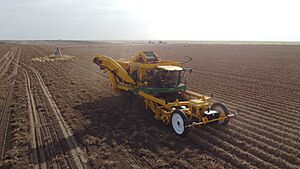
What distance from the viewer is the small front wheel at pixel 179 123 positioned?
811cm

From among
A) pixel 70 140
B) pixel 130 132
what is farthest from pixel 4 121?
pixel 130 132

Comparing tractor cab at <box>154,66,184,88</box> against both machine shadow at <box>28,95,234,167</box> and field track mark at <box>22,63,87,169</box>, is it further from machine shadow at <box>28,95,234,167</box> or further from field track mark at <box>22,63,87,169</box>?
field track mark at <box>22,63,87,169</box>

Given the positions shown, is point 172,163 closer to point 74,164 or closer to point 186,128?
point 186,128

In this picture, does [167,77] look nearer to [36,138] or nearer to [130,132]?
[130,132]

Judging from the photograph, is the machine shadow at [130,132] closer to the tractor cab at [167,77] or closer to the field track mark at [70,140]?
the field track mark at [70,140]

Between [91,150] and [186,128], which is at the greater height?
[186,128]

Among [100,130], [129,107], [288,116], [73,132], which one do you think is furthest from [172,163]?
[288,116]

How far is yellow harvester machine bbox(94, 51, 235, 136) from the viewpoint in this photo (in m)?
8.70

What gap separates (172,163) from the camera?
6918mm

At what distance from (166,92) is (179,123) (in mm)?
2113

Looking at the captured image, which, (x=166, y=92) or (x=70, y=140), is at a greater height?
(x=166, y=92)

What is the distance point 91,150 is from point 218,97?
8.43m

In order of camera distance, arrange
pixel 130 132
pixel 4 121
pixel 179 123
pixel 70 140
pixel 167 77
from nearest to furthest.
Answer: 1. pixel 70 140
2. pixel 179 123
3. pixel 130 132
4. pixel 4 121
5. pixel 167 77

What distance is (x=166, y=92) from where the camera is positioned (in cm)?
1032
